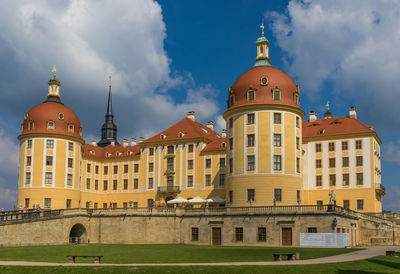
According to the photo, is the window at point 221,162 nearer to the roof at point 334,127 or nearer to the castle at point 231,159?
the castle at point 231,159

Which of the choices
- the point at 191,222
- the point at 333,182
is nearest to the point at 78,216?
the point at 191,222

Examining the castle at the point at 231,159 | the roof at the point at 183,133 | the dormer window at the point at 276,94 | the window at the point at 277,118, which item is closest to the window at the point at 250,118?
the castle at the point at 231,159

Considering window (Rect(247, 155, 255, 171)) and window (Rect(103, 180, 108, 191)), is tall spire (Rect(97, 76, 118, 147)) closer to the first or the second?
window (Rect(103, 180, 108, 191))

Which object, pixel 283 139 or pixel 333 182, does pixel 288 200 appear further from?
pixel 333 182

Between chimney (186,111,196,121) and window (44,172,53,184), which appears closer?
window (44,172,53,184)

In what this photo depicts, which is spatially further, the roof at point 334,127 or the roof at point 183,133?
the roof at point 183,133

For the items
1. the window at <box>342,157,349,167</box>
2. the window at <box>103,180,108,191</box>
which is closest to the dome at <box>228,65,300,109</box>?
the window at <box>342,157,349,167</box>

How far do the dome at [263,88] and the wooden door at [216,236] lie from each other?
14702 millimetres

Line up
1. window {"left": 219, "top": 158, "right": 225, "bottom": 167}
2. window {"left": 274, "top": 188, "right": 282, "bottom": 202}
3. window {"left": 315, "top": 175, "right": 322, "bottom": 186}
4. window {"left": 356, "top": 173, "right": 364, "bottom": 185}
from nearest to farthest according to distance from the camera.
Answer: window {"left": 274, "top": 188, "right": 282, "bottom": 202} → window {"left": 356, "top": 173, "right": 364, "bottom": 185} → window {"left": 315, "top": 175, "right": 322, "bottom": 186} → window {"left": 219, "top": 158, "right": 225, "bottom": 167}

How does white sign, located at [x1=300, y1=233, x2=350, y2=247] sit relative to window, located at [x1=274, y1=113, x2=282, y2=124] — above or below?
below

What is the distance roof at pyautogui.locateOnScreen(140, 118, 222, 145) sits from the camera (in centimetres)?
7356

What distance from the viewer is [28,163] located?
7162 centimetres

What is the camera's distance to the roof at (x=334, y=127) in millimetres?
66625

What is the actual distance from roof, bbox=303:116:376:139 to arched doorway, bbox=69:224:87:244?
3120 cm
